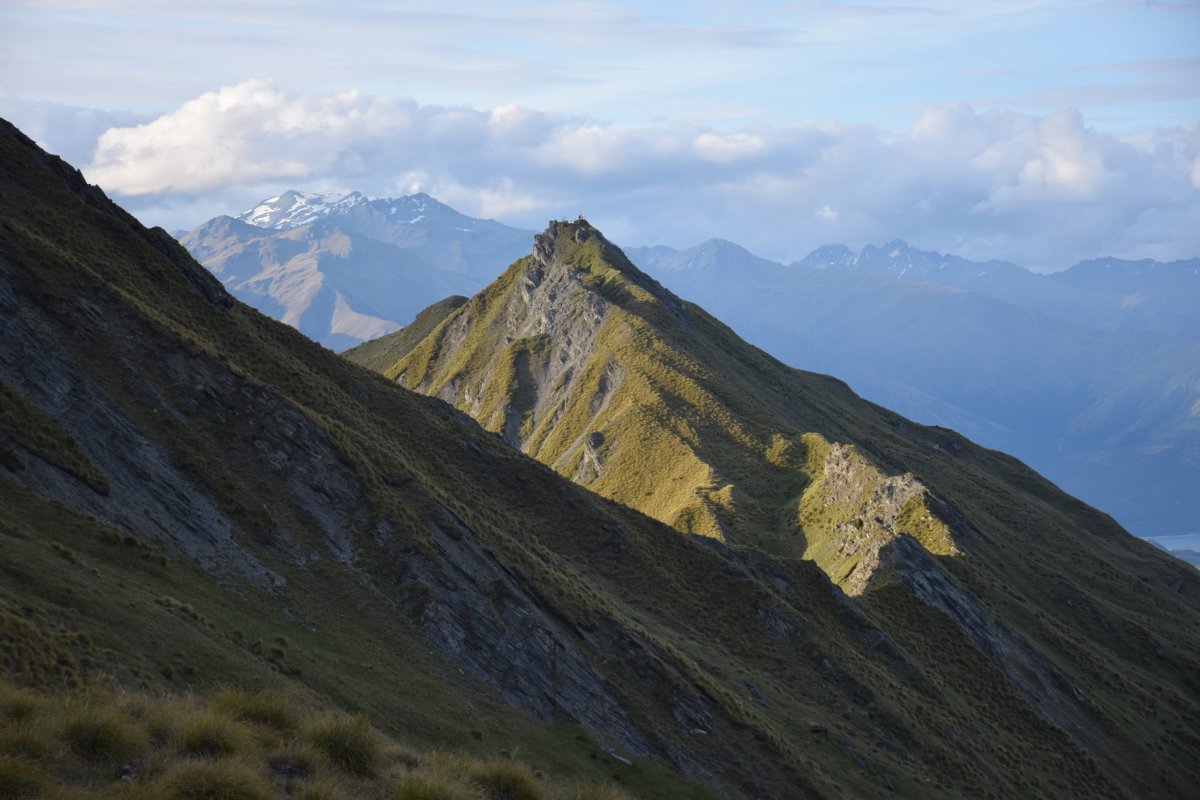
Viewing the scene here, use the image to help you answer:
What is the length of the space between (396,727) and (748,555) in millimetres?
46322

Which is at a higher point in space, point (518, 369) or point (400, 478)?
point (518, 369)

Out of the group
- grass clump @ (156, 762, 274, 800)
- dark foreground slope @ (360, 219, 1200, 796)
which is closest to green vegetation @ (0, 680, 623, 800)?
→ grass clump @ (156, 762, 274, 800)

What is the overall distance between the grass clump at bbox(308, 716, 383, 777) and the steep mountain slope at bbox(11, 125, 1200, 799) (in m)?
4.36

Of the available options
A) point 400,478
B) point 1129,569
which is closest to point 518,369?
point 1129,569

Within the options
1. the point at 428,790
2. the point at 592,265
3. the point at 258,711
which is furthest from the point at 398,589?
the point at 592,265

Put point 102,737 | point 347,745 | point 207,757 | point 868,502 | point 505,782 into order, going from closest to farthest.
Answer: point 102,737
point 207,757
point 347,745
point 505,782
point 868,502

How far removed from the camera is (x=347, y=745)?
2003 centimetres

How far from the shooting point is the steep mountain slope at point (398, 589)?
111 feet

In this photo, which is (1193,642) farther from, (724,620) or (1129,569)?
(724,620)

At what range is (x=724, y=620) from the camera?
65.8m

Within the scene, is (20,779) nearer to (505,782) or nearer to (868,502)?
(505,782)

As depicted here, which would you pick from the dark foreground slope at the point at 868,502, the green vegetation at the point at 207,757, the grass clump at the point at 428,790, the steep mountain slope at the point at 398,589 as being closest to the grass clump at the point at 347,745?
the green vegetation at the point at 207,757

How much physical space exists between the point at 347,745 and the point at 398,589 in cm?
2466

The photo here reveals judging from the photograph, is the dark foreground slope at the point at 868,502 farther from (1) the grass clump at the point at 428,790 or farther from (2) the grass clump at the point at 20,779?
(2) the grass clump at the point at 20,779
